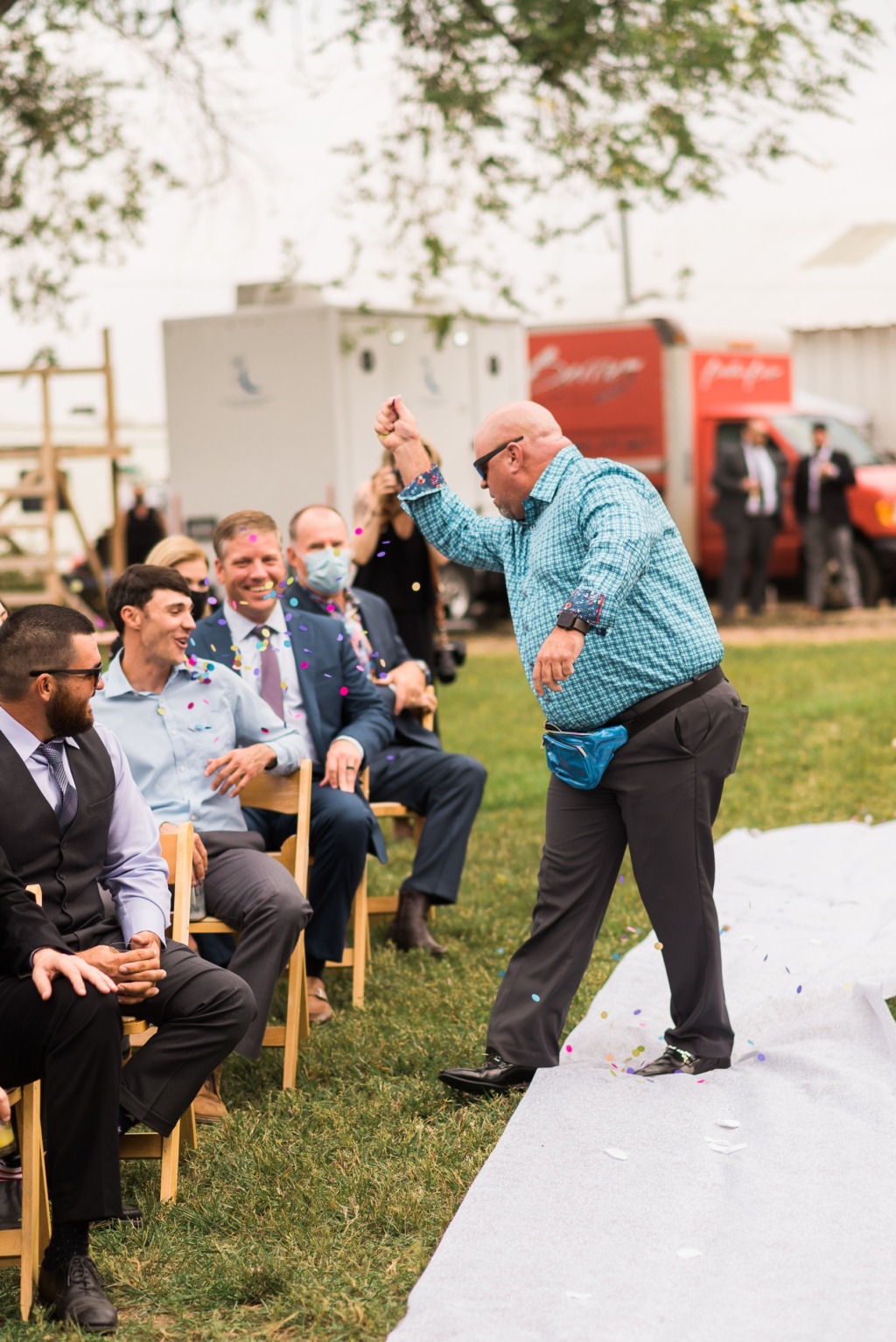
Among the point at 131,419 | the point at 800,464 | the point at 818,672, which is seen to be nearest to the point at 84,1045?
the point at 818,672

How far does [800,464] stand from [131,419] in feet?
60.9

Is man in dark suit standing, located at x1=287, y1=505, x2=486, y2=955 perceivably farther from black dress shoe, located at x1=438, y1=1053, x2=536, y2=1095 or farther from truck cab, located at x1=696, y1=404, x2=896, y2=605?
truck cab, located at x1=696, y1=404, x2=896, y2=605

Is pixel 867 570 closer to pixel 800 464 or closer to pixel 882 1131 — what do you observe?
pixel 800 464

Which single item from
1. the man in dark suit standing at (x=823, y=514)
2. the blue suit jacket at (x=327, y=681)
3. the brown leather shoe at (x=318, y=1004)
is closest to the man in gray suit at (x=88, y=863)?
the brown leather shoe at (x=318, y=1004)

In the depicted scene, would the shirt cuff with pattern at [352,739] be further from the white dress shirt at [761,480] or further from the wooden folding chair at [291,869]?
the white dress shirt at [761,480]

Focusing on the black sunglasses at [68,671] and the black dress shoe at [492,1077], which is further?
the black dress shoe at [492,1077]

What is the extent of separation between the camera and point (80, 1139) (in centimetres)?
348

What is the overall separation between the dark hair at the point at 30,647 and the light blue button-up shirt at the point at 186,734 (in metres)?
1.08

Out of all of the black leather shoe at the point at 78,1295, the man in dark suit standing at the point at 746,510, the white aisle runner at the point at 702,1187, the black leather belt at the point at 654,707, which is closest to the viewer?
the white aisle runner at the point at 702,1187

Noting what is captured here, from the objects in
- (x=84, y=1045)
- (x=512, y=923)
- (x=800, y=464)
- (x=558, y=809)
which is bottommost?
(x=512, y=923)

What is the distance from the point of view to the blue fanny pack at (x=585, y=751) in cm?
432

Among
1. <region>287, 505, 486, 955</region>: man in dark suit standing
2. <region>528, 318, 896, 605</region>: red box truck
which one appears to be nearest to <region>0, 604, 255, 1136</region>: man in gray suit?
<region>287, 505, 486, 955</region>: man in dark suit standing

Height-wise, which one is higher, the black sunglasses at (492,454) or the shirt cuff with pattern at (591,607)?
the black sunglasses at (492,454)

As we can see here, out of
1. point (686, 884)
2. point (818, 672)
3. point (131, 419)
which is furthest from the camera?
point (131, 419)
